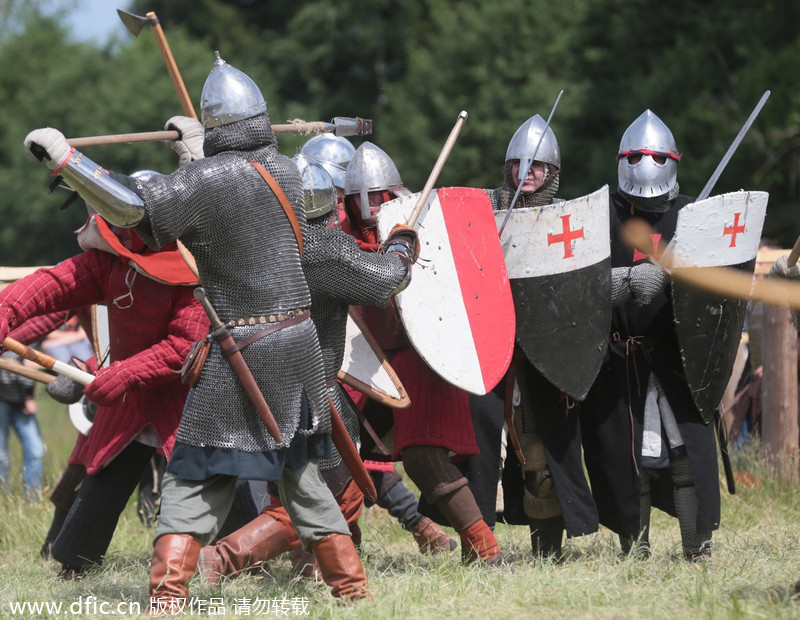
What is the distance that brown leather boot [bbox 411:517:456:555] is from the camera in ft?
17.3

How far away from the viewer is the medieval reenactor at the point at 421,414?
4.54 metres

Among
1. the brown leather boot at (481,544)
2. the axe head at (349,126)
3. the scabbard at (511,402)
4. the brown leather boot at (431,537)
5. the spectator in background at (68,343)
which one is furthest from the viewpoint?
the spectator in background at (68,343)

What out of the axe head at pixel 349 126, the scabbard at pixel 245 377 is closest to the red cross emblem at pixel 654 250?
the axe head at pixel 349 126

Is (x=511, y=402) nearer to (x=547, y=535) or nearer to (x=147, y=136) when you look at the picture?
(x=547, y=535)

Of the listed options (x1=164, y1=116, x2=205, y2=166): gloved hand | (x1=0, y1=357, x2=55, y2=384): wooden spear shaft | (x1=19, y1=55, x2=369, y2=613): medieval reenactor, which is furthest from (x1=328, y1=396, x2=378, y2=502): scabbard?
(x1=0, y1=357, x2=55, y2=384): wooden spear shaft

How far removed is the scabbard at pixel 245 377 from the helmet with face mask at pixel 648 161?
5.85ft

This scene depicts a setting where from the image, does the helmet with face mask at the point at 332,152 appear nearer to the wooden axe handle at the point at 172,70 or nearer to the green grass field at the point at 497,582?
the wooden axe handle at the point at 172,70

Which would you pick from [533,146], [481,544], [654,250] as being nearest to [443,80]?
[533,146]

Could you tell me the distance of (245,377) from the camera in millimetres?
3684

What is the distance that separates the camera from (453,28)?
19.9 meters

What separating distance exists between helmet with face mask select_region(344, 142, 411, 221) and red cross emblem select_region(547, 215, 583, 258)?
637mm

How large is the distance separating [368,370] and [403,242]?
67cm

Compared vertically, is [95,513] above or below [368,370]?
below

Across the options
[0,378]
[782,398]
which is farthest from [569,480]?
[0,378]
